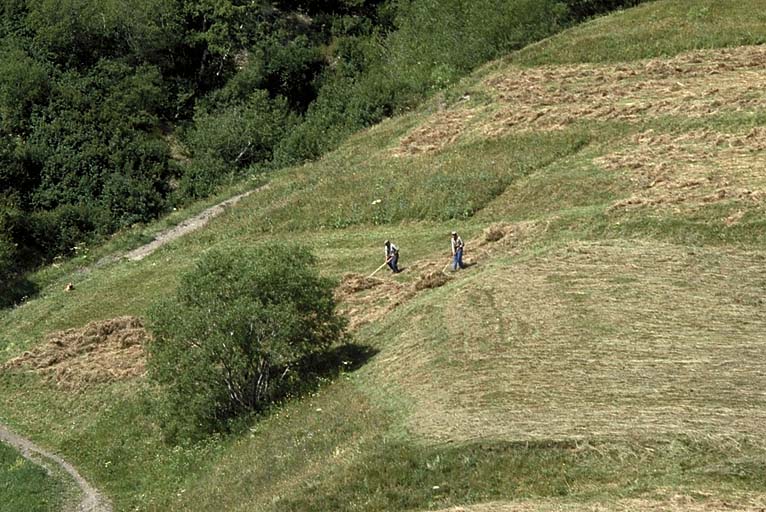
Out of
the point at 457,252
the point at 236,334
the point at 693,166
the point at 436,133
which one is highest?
the point at 236,334

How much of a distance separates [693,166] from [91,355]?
25.5 metres

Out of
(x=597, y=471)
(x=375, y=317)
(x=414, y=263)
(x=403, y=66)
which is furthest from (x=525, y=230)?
(x=403, y=66)

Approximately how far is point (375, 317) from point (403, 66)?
130 feet

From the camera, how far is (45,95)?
78.4m

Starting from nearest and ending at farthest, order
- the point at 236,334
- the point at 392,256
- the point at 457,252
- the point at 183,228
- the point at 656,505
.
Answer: the point at 656,505
the point at 236,334
the point at 457,252
the point at 392,256
the point at 183,228

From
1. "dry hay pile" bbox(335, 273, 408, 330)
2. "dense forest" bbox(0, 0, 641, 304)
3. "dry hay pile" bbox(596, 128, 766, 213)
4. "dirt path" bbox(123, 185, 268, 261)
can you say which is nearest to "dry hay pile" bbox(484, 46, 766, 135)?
"dry hay pile" bbox(596, 128, 766, 213)

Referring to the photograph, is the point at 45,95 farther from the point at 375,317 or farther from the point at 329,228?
the point at 375,317

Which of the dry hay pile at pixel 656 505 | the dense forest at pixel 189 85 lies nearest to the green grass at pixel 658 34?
the dense forest at pixel 189 85

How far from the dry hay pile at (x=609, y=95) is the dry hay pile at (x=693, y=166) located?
3696mm

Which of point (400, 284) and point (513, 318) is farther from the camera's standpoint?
point (400, 284)

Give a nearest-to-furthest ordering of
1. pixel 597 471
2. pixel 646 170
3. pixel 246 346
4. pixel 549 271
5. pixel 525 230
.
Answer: pixel 597 471, pixel 246 346, pixel 549 271, pixel 525 230, pixel 646 170

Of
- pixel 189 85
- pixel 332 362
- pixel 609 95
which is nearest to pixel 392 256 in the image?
pixel 332 362

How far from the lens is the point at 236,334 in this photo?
38.0 m

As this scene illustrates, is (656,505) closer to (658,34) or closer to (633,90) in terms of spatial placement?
(633,90)
